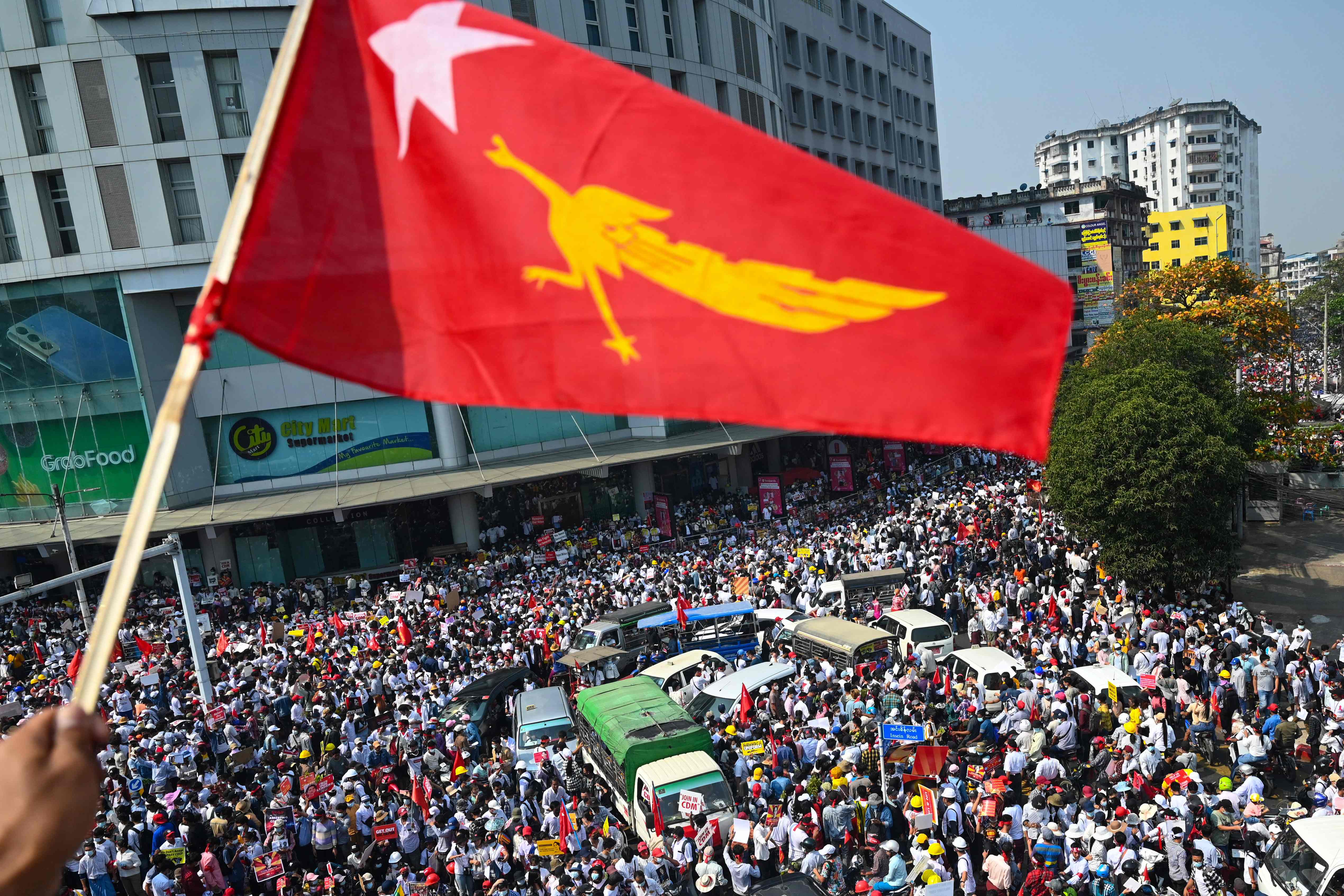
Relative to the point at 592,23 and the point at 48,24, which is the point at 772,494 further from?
the point at 48,24

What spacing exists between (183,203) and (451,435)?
1161cm

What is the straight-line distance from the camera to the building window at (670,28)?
36781 millimetres

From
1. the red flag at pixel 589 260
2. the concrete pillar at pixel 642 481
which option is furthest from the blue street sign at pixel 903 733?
the concrete pillar at pixel 642 481

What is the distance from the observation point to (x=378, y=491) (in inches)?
1238

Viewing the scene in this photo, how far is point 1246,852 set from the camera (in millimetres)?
10289

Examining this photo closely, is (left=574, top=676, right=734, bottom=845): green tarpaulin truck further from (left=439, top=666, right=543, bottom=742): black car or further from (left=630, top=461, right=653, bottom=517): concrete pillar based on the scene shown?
(left=630, top=461, right=653, bottom=517): concrete pillar

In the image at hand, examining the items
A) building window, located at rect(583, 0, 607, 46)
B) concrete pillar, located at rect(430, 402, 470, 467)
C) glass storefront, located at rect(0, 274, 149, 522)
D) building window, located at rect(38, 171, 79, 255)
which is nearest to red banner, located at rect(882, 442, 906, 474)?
concrete pillar, located at rect(430, 402, 470, 467)

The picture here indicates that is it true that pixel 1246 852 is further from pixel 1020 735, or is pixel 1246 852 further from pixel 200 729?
pixel 200 729

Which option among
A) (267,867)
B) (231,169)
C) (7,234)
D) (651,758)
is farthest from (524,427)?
(267,867)

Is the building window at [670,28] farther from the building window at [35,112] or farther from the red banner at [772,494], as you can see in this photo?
the building window at [35,112]

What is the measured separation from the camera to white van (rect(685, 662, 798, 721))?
1599 centimetres

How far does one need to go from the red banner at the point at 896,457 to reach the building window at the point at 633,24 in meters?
18.7

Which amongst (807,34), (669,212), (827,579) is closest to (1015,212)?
(807,34)

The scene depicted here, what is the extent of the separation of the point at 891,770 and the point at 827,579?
410 inches
